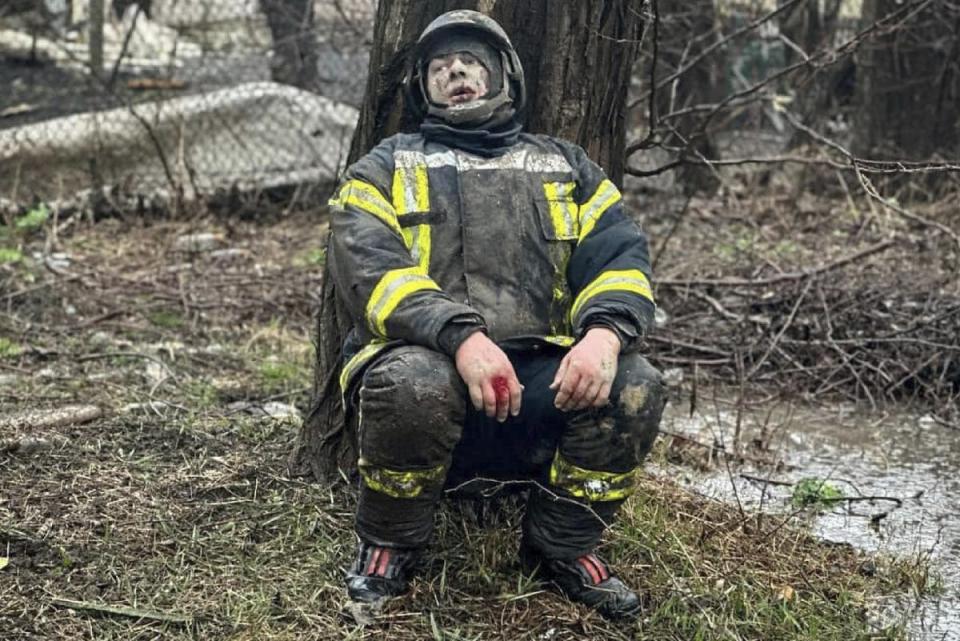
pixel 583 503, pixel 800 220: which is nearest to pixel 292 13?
pixel 800 220

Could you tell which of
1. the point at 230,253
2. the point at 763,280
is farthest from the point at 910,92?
the point at 230,253

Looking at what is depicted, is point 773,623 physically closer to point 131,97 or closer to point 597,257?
point 597,257

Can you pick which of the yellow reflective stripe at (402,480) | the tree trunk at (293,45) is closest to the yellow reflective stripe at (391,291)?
the yellow reflective stripe at (402,480)

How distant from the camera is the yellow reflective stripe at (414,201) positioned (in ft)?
11.4

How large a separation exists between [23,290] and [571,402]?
4.36 m

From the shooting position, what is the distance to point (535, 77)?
3.96 m

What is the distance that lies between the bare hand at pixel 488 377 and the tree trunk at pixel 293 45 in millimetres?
6674

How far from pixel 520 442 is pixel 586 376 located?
0.42m

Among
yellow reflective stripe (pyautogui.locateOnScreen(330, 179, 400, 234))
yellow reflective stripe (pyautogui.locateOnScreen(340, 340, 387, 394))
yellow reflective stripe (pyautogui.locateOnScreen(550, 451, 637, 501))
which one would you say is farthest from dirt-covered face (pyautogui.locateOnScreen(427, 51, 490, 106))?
yellow reflective stripe (pyautogui.locateOnScreen(550, 451, 637, 501))

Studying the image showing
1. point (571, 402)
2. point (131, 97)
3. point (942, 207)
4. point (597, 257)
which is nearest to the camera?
point (571, 402)

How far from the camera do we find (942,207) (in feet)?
28.6

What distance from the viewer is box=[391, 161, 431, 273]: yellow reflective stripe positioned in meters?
3.47

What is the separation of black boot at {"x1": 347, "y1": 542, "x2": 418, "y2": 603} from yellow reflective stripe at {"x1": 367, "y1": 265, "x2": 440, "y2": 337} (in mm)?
558

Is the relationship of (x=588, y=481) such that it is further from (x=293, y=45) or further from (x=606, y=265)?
(x=293, y=45)
